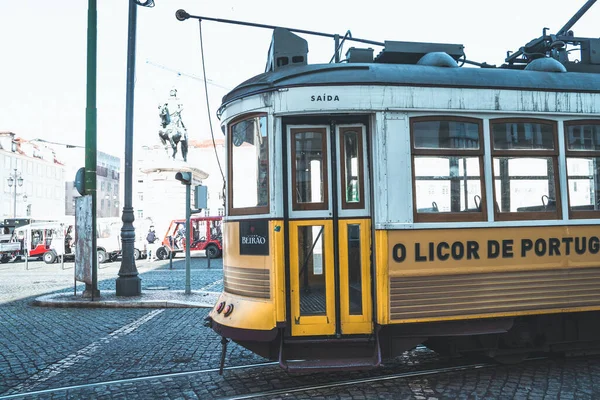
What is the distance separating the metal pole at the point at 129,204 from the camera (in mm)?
11672

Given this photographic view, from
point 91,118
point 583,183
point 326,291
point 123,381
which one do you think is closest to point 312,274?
point 326,291

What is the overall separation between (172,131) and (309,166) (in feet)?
75.9

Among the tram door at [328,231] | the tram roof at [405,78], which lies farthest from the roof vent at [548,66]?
the tram door at [328,231]

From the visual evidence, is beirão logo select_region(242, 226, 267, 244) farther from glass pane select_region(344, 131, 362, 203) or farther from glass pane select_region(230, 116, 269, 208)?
glass pane select_region(344, 131, 362, 203)

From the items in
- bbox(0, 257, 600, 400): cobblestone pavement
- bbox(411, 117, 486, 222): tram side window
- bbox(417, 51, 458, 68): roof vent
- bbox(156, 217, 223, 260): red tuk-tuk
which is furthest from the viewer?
bbox(156, 217, 223, 260): red tuk-tuk

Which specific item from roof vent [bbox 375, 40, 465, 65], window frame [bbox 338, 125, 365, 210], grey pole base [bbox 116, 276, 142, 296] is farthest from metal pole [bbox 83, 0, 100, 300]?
window frame [bbox 338, 125, 365, 210]

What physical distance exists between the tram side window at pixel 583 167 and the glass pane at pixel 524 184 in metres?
0.22

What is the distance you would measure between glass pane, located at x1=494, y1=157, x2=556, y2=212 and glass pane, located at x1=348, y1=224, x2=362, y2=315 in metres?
1.36

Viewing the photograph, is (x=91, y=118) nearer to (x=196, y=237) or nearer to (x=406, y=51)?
(x=406, y=51)

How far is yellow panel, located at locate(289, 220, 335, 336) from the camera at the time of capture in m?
4.94

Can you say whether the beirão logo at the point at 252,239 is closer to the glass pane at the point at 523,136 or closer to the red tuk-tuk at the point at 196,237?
the glass pane at the point at 523,136

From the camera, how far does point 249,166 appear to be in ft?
17.3

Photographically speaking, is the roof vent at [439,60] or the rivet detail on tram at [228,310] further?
the roof vent at [439,60]

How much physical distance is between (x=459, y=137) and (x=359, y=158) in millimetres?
918
